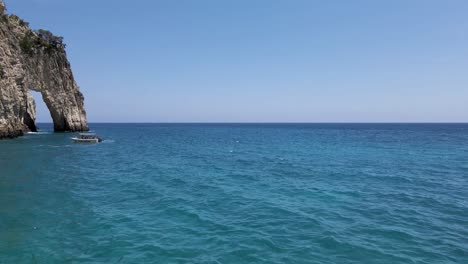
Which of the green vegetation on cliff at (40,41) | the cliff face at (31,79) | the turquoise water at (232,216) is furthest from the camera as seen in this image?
the green vegetation on cliff at (40,41)

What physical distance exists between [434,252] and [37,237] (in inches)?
567

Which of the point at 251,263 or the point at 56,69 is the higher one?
the point at 56,69

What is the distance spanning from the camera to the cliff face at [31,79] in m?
54.1

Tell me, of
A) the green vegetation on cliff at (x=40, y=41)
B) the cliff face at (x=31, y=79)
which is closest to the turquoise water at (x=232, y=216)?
the cliff face at (x=31, y=79)

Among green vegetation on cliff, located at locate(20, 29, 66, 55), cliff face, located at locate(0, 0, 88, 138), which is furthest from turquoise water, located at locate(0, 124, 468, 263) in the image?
green vegetation on cliff, located at locate(20, 29, 66, 55)

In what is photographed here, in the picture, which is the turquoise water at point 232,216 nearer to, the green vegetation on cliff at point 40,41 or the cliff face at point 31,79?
the cliff face at point 31,79

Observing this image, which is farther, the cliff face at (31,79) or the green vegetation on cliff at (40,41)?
the green vegetation on cliff at (40,41)

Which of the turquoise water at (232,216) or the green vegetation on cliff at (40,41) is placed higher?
the green vegetation on cliff at (40,41)

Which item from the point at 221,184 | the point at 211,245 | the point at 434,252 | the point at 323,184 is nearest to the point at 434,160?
the point at 323,184

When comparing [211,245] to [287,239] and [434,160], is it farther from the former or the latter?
[434,160]

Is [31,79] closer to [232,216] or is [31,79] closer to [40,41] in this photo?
[40,41]

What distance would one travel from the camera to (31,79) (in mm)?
71375

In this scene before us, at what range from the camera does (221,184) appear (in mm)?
22859

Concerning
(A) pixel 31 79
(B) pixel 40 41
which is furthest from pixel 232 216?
(B) pixel 40 41
